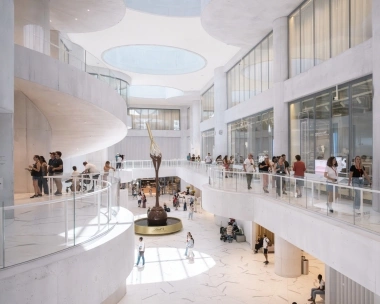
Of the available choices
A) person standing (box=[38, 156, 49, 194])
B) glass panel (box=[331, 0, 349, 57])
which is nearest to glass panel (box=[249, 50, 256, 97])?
glass panel (box=[331, 0, 349, 57])

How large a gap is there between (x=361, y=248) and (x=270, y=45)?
15.2m

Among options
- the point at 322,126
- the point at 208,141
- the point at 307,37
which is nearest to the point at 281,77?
the point at 307,37

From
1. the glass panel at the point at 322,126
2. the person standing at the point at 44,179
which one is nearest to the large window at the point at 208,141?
the glass panel at the point at 322,126

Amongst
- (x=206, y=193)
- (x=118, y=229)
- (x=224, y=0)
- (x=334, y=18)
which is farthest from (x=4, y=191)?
(x=334, y=18)

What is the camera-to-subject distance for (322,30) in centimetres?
1419

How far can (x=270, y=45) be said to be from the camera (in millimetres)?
19547

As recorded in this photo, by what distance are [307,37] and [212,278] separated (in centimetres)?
1217

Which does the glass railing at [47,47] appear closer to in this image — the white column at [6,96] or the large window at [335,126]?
the white column at [6,96]

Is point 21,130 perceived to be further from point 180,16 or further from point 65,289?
point 180,16

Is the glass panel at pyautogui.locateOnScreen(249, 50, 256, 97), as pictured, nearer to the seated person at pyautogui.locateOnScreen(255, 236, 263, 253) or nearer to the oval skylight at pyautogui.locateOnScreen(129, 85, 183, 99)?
the seated person at pyautogui.locateOnScreen(255, 236, 263, 253)

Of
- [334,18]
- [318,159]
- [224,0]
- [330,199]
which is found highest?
[224,0]

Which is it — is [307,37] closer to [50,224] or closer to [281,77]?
[281,77]

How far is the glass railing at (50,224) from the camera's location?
5.14 m

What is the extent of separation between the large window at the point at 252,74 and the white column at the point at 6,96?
1496 centimetres
